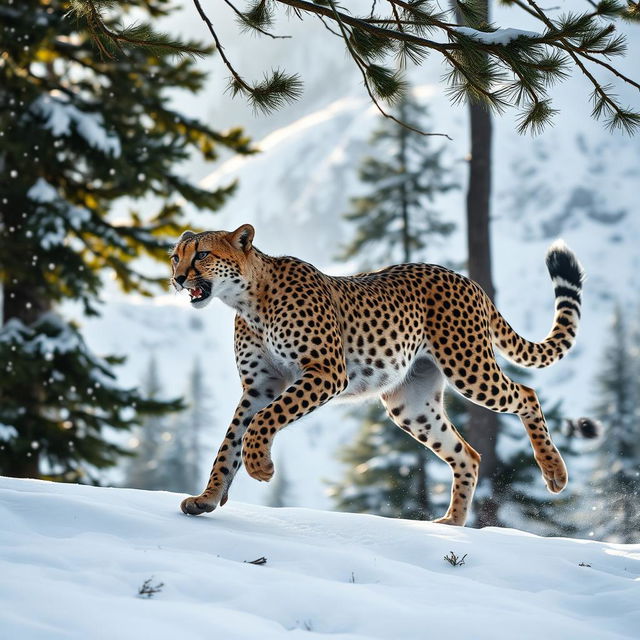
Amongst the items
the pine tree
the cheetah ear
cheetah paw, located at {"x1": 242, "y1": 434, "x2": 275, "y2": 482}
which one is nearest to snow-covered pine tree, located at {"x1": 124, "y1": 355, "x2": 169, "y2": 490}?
the pine tree

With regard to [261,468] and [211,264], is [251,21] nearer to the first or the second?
[211,264]

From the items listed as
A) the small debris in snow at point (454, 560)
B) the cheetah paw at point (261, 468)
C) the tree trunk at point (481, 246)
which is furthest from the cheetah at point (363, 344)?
the tree trunk at point (481, 246)

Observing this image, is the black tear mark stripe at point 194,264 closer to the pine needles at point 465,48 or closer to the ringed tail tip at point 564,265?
the pine needles at point 465,48

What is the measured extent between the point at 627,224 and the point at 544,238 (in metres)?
17.2

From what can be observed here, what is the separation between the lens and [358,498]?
2102 centimetres

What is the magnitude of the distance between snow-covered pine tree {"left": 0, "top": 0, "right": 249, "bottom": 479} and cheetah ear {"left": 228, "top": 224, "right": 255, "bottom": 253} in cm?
752

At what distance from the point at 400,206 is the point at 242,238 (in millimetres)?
14867

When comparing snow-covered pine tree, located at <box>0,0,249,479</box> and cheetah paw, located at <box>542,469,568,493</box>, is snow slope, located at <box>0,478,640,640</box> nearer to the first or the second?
cheetah paw, located at <box>542,469,568,493</box>

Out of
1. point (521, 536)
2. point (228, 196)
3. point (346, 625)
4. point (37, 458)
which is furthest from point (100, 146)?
point (346, 625)

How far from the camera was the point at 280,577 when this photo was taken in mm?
4922

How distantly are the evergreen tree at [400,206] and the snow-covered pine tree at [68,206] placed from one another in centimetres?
649

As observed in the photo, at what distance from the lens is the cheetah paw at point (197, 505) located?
636cm

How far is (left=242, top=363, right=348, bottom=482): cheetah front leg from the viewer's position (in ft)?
20.3

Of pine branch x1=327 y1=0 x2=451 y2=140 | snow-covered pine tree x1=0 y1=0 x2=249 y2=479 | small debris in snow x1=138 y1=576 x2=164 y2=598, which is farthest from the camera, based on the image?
snow-covered pine tree x1=0 y1=0 x2=249 y2=479
